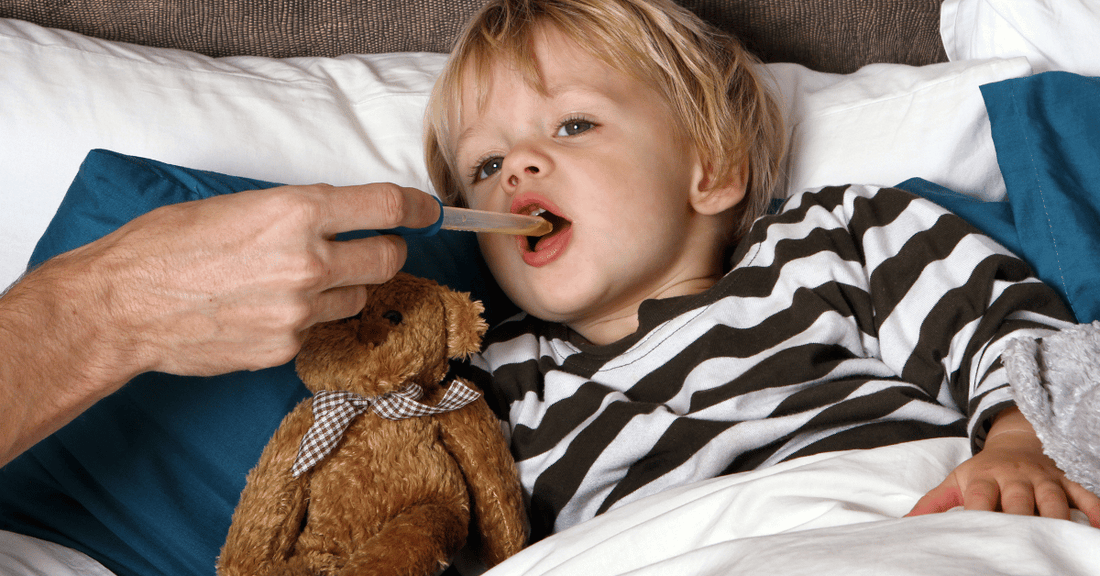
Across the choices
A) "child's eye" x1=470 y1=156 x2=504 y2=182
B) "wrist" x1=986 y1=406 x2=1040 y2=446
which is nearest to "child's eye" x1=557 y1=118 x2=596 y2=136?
"child's eye" x1=470 y1=156 x2=504 y2=182

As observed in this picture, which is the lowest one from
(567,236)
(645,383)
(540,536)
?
(540,536)

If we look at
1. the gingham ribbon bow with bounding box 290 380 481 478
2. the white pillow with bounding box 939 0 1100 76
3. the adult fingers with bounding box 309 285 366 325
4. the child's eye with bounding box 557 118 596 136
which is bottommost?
the gingham ribbon bow with bounding box 290 380 481 478

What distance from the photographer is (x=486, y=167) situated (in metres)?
1.07

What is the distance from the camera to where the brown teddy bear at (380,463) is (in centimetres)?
74

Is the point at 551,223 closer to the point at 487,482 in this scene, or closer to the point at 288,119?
the point at 487,482

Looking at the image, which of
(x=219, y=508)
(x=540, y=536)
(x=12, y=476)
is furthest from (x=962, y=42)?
(x=12, y=476)

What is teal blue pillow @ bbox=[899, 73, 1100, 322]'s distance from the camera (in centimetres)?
88

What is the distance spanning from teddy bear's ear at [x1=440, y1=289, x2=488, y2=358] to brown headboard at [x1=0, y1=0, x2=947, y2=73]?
2.41 ft

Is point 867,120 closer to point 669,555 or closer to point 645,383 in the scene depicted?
point 645,383

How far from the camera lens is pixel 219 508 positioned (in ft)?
2.77

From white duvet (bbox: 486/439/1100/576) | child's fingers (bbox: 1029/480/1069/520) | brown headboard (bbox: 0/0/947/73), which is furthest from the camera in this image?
brown headboard (bbox: 0/0/947/73)

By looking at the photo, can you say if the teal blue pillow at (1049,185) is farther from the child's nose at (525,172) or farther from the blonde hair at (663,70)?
the child's nose at (525,172)

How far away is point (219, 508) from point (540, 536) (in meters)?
0.38

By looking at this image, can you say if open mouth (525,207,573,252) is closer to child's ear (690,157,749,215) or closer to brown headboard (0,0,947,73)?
child's ear (690,157,749,215)
